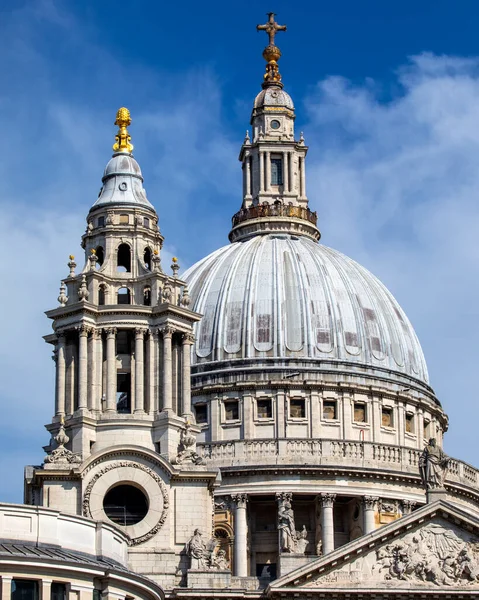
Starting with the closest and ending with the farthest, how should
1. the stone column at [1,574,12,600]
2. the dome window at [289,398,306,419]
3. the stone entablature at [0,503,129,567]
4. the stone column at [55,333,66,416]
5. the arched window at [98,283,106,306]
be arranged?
1. the stone column at [1,574,12,600]
2. the stone entablature at [0,503,129,567]
3. the stone column at [55,333,66,416]
4. the arched window at [98,283,106,306]
5. the dome window at [289,398,306,419]

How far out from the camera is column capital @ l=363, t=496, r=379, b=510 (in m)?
136

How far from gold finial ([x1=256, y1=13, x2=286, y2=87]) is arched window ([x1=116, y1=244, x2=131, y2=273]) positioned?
1751 inches

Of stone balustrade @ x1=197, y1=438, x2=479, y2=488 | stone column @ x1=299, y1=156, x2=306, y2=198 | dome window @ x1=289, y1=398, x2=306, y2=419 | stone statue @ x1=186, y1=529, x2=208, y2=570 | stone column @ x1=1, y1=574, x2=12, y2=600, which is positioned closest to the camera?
stone column @ x1=1, y1=574, x2=12, y2=600

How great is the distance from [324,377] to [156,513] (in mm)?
33659

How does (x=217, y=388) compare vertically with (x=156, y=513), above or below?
above

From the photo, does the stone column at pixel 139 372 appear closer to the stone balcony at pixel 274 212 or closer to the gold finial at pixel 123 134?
the gold finial at pixel 123 134

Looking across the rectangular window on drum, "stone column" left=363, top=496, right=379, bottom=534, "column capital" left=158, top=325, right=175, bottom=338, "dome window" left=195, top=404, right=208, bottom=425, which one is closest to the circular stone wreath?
"column capital" left=158, top=325, right=175, bottom=338

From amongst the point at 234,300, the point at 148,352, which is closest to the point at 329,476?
the point at 234,300

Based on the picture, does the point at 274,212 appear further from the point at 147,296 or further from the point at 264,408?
the point at 147,296

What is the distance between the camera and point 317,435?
5482 inches

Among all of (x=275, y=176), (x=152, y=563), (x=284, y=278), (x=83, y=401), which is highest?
(x=275, y=176)

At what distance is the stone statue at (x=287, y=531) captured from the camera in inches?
4706

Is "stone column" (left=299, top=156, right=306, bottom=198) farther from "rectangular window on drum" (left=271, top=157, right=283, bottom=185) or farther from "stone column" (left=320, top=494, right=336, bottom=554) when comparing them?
"stone column" (left=320, top=494, right=336, bottom=554)

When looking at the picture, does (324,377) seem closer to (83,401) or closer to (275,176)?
(275,176)
